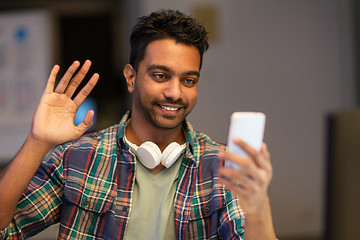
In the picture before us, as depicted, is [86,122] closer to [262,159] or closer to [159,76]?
[159,76]

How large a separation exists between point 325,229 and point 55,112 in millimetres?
723

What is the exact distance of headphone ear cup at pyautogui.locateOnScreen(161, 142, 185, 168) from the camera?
125cm

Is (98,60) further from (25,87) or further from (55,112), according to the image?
(55,112)

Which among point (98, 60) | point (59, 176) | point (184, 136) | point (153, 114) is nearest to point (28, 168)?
point (59, 176)

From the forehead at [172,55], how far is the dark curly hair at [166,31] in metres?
0.01

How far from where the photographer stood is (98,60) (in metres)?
4.29

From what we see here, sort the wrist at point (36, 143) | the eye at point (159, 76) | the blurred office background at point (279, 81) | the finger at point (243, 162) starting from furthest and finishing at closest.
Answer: the blurred office background at point (279, 81)
the eye at point (159, 76)
the wrist at point (36, 143)
the finger at point (243, 162)

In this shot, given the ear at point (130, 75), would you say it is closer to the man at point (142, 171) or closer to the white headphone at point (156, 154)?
the man at point (142, 171)

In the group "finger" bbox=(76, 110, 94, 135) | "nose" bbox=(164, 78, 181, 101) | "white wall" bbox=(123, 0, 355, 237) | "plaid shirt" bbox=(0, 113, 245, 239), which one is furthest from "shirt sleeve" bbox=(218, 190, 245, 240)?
"white wall" bbox=(123, 0, 355, 237)

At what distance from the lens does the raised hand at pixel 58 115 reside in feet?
3.80

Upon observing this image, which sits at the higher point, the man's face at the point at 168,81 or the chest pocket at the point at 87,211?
the man's face at the point at 168,81

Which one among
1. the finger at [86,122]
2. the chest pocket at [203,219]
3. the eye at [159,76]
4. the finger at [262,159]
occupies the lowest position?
the chest pocket at [203,219]

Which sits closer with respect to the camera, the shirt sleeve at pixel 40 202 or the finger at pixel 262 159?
the finger at pixel 262 159

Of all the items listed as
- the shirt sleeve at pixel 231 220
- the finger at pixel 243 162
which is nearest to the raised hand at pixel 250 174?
the finger at pixel 243 162
